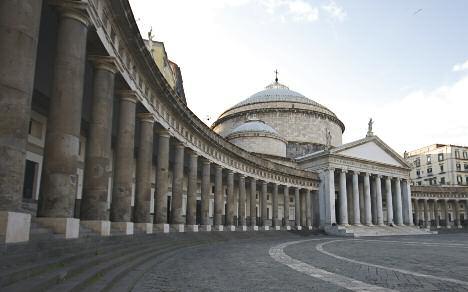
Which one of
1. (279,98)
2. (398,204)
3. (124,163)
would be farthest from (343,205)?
(124,163)

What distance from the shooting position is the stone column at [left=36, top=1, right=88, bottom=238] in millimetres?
9750

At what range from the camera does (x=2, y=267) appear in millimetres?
6191

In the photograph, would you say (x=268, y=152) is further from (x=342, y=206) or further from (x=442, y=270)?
(x=442, y=270)

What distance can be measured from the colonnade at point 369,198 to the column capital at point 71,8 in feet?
151

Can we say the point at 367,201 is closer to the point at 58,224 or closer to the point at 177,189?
the point at 177,189

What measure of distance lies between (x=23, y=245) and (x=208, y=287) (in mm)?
3641

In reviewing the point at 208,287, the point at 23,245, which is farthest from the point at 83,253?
the point at 208,287

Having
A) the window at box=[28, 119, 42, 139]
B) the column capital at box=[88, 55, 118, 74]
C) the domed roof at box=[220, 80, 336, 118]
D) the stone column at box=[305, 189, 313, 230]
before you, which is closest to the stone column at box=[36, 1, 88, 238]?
the column capital at box=[88, 55, 118, 74]

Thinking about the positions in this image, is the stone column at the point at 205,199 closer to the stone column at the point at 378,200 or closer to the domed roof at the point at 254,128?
the domed roof at the point at 254,128

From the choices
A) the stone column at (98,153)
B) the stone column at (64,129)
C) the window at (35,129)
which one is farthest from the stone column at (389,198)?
the stone column at (64,129)

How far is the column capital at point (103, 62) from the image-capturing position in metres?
13.3

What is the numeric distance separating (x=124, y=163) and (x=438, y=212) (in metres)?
78.0

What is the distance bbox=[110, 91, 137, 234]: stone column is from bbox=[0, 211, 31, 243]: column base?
8.10 meters

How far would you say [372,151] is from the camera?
59031mm
